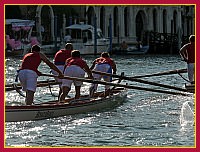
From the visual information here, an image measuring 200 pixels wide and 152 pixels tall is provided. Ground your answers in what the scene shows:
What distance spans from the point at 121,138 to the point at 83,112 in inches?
116

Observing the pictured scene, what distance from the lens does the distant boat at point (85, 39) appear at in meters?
43.9

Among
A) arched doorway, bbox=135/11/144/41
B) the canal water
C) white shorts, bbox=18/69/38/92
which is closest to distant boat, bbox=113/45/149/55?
arched doorway, bbox=135/11/144/41

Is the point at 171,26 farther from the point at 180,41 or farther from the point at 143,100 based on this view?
the point at 143,100

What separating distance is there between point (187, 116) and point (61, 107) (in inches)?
100

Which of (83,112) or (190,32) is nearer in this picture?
(83,112)

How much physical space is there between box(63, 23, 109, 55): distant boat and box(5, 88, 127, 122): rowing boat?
90.1ft

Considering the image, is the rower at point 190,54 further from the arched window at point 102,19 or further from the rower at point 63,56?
the arched window at point 102,19

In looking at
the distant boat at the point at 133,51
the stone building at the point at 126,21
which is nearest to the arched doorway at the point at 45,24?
the stone building at the point at 126,21

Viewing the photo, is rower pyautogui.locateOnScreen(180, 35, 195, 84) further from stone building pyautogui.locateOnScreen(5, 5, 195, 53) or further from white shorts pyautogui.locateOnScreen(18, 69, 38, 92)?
stone building pyautogui.locateOnScreen(5, 5, 195, 53)

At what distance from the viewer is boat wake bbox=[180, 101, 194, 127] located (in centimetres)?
1262

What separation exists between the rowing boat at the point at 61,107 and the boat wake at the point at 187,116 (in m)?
1.94

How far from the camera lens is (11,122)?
1224 centimetres

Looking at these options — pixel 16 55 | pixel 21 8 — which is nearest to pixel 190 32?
pixel 21 8

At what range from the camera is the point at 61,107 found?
13375mm
